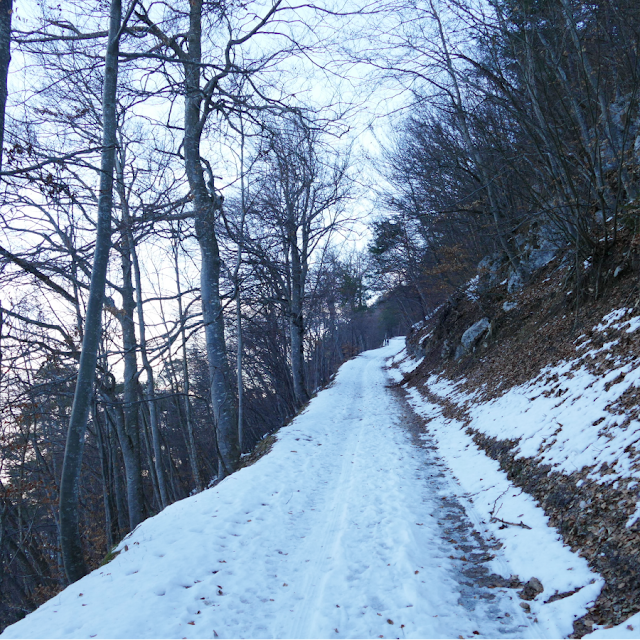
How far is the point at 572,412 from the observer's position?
17.2 ft

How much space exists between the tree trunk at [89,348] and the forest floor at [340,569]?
1.96 feet

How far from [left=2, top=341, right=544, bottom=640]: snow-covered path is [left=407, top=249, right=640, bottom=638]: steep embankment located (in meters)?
0.88

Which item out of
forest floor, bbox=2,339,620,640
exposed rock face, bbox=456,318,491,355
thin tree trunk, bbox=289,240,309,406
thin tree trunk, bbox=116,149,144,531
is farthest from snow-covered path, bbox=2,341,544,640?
thin tree trunk, bbox=289,240,309,406

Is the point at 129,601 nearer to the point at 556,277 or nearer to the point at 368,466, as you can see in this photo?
the point at 368,466

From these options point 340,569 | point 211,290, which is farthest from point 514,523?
point 211,290

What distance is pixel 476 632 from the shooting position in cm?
293

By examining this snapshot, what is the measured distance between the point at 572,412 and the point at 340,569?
3.72m

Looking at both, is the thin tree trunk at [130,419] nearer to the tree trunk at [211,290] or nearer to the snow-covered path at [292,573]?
the tree trunk at [211,290]

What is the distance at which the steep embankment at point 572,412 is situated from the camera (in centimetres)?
316

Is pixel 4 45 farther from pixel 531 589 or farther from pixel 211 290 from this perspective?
pixel 531 589

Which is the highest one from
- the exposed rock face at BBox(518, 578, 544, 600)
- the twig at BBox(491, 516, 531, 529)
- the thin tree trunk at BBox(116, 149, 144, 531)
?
the thin tree trunk at BBox(116, 149, 144, 531)

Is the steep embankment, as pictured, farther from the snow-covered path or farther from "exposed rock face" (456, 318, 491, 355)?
the snow-covered path

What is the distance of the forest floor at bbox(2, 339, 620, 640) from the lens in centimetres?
311

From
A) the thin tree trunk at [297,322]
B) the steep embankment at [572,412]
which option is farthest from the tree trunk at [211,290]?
the thin tree trunk at [297,322]
